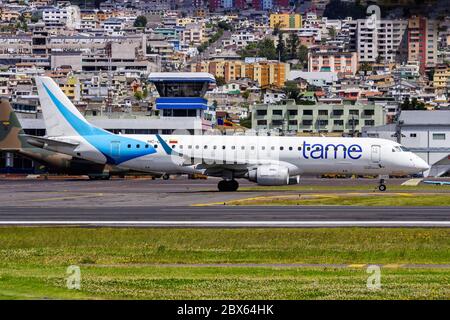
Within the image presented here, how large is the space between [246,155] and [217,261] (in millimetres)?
41361

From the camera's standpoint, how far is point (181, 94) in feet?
443

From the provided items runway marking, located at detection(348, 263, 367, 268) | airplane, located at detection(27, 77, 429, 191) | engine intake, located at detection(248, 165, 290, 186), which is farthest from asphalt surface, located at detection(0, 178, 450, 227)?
runway marking, located at detection(348, 263, 367, 268)

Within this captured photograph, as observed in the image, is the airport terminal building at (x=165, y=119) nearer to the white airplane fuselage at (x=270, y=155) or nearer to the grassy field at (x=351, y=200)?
the white airplane fuselage at (x=270, y=155)

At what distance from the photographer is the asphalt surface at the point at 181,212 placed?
158 feet

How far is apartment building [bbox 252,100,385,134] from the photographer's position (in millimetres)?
181625

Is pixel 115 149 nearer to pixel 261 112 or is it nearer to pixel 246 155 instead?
pixel 246 155

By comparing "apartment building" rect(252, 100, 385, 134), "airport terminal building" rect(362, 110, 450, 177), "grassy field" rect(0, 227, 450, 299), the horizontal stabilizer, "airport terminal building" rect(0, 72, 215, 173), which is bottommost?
"apartment building" rect(252, 100, 385, 134)

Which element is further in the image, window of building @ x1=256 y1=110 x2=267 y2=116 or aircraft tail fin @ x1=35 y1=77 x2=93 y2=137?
window of building @ x1=256 y1=110 x2=267 y2=116

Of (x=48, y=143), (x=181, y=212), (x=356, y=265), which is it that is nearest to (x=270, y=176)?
(x=48, y=143)

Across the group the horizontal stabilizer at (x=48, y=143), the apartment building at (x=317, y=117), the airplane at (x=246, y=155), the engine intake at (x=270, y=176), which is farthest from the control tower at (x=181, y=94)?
the engine intake at (x=270, y=176)

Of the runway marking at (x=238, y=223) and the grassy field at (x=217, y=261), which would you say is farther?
the runway marking at (x=238, y=223)

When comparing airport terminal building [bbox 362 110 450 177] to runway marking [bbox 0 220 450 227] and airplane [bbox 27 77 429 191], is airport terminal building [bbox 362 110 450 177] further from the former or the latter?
runway marking [bbox 0 220 450 227]

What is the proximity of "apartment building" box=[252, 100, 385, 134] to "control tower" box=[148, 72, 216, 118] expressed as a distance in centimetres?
4488
